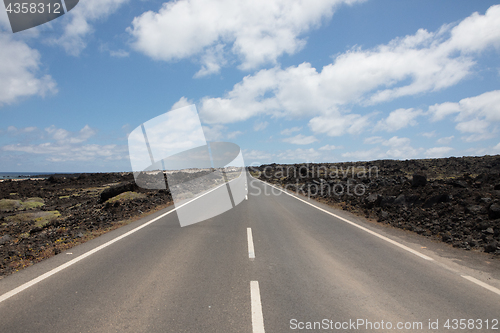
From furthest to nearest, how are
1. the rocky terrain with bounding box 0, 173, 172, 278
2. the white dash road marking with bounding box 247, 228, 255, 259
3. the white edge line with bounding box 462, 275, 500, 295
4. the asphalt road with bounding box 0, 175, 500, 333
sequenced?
the rocky terrain with bounding box 0, 173, 172, 278 < the white dash road marking with bounding box 247, 228, 255, 259 < the white edge line with bounding box 462, 275, 500, 295 < the asphalt road with bounding box 0, 175, 500, 333

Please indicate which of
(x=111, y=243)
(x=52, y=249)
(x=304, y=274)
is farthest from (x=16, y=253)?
(x=304, y=274)

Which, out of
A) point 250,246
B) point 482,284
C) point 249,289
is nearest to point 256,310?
point 249,289

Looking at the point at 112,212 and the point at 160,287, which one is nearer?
the point at 160,287

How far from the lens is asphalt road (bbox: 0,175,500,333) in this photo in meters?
3.38

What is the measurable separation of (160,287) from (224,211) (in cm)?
833

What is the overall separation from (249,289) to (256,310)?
66cm

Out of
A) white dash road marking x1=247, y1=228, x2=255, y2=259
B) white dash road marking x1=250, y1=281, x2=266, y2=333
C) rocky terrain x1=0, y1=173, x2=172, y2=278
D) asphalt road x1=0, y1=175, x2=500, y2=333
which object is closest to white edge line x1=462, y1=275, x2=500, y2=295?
asphalt road x1=0, y1=175, x2=500, y2=333

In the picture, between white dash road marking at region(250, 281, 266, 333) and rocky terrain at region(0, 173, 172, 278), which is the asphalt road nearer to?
white dash road marking at region(250, 281, 266, 333)

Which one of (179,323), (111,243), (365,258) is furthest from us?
(111,243)

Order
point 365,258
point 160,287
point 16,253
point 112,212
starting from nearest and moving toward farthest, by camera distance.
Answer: point 160,287, point 365,258, point 16,253, point 112,212

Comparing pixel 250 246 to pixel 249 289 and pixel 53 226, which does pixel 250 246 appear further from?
pixel 53 226

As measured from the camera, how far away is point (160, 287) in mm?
4359

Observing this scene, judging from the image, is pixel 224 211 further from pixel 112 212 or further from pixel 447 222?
pixel 447 222

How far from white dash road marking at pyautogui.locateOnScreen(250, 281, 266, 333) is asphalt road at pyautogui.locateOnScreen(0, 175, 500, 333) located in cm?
1
